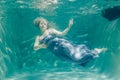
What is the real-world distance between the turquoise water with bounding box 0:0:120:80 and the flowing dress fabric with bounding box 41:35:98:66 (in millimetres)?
3702

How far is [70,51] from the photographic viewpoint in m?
12.4

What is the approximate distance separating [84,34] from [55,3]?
12.9 metres

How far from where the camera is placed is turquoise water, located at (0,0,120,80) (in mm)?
18094

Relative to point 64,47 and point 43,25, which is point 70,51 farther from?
point 43,25

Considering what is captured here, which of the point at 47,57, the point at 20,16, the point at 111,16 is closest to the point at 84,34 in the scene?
the point at 47,57

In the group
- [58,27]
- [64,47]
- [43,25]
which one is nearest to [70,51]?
[64,47]

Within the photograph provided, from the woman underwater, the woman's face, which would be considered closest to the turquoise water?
the woman underwater

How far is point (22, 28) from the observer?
102ft

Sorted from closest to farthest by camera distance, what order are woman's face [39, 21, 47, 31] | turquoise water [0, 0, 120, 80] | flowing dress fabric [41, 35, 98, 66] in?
flowing dress fabric [41, 35, 98, 66] < woman's face [39, 21, 47, 31] < turquoise water [0, 0, 120, 80]

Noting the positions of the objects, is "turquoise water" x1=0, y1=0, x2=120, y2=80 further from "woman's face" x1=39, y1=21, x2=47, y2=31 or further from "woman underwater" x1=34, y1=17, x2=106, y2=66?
"woman's face" x1=39, y1=21, x2=47, y2=31

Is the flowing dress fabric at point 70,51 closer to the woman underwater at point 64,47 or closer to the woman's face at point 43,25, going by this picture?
the woman underwater at point 64,47

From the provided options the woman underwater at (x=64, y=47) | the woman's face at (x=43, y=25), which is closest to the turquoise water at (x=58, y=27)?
the woman underwater at (x=64, y=47)

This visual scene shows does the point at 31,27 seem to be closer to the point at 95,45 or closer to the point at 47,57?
the point at 47,57

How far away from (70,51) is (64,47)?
0.44m
